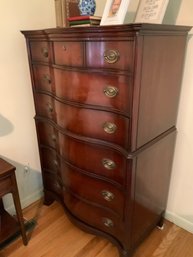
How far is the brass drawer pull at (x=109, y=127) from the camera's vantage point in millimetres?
1146

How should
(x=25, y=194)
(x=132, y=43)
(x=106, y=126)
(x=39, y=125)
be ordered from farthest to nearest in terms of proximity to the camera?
(x=25, y=194) < (x=39, y=125) < (x=106, y=126) < (x=132, y=43)

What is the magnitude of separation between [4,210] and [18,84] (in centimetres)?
98

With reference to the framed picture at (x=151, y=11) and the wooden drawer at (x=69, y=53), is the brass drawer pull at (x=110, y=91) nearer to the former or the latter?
the wooden drawer at (x=69, y=53)

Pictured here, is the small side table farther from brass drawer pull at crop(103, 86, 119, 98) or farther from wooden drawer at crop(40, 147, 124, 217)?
brass drawer pull at crop(103, 86, 119, 98)

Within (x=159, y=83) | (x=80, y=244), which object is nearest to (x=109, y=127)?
(x=159, y=83)

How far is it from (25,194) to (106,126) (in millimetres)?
1189

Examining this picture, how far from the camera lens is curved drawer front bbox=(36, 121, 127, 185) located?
3.98 feet

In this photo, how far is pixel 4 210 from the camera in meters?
1.73

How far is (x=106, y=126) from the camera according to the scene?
117 cm

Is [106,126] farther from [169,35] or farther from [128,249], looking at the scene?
[128,249]

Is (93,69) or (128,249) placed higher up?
(93,69)

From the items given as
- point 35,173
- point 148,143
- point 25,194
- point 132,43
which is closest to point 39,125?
point 35,173

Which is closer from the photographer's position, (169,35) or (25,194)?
(169,35)

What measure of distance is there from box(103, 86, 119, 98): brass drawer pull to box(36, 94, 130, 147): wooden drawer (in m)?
0.10
